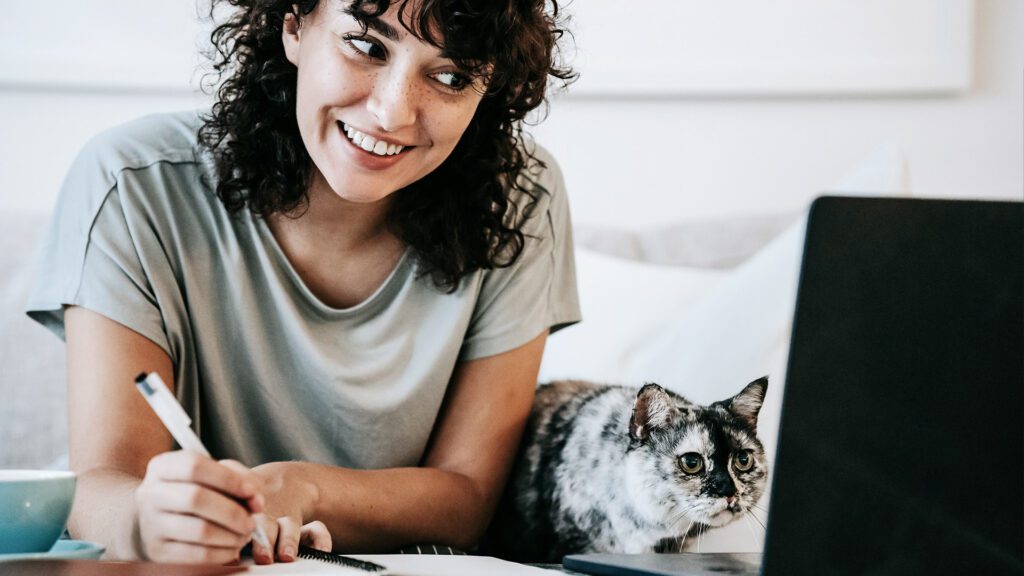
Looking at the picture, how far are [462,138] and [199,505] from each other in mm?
740

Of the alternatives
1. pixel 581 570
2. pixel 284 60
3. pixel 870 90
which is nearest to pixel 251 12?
pixel 284 60

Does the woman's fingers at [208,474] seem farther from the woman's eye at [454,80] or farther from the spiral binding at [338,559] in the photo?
the woman's eye at [454,80]

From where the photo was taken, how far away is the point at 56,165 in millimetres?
2121

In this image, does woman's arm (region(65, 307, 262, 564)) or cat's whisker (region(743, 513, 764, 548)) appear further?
cat's whisker (region(743, 513, 764, 548))

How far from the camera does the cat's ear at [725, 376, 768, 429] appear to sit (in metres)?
0.97

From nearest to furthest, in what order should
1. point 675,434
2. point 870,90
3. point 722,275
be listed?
point 675,434
point 722,275
point 870,90

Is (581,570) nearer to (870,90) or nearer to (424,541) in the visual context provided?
(424,541)

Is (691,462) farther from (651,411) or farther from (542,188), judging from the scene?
(542,188)

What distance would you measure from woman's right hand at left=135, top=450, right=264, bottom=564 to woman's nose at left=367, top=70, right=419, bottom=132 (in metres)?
0.47

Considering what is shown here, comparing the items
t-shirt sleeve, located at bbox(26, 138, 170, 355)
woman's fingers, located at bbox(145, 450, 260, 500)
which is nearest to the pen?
woman's fingers, located at bbox(145, 450, 260, 500)

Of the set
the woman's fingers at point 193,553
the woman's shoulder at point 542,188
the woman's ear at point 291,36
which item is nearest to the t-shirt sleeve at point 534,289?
the woman's shoulder at point 542,188

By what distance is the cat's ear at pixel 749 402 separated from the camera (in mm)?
969

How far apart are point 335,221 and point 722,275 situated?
70 centimetres

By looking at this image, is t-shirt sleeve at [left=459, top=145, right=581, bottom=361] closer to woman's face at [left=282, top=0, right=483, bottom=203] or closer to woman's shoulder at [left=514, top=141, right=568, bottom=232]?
woman's shoulder at [left=514, top=141, right=568, bottom=232]
